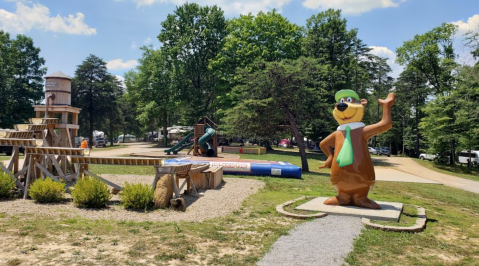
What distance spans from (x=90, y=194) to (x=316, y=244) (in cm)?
573

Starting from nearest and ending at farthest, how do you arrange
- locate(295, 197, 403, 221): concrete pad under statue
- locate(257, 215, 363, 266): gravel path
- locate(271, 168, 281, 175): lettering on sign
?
locate(257, 215, 363, 266): gravel path < locate(295, 197, 403, 221): concrete pad under statue < locate(271, 168, 281, 175): lettering on sign

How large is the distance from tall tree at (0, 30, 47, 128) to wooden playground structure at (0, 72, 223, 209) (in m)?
29.7

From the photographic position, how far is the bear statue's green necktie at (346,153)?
947cm

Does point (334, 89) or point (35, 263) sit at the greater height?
point (334, 89)

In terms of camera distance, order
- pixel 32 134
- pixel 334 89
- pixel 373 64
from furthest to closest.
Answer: pixel 373 64 < pixel 334 89 < pixel 32 134

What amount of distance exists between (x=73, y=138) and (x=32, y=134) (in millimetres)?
1922

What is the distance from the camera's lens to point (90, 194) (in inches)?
344

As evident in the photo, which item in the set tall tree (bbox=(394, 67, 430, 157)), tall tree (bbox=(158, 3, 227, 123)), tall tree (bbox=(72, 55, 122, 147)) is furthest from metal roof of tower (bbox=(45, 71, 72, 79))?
tall tree (bbox=(394, 67, 430, 157))

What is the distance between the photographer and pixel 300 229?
7.27 meters

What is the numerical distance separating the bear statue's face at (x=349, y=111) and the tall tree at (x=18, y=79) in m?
37.6

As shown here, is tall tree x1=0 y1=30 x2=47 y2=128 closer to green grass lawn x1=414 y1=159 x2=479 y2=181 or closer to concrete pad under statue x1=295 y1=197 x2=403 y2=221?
concrete pad under statue x1=295 y1=197 x2=403 y2=221

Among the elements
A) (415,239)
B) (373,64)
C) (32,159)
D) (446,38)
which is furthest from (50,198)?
(373,64)

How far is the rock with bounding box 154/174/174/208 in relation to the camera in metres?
8.95

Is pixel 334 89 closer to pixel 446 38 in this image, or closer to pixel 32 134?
pixel 446 38
